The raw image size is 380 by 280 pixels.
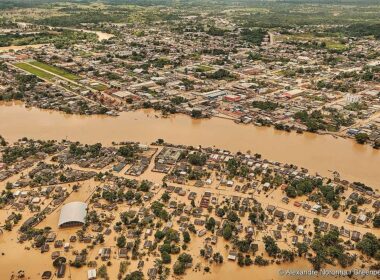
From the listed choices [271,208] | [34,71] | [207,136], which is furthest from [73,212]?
[34,71]

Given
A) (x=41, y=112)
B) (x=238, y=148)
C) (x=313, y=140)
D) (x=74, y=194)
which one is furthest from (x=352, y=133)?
(x=41, y=112)

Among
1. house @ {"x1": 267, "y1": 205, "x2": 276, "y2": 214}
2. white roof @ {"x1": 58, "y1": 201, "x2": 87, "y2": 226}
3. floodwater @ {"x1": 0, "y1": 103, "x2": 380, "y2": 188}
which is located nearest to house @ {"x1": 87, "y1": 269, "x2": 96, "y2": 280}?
white roof @ {"x1": 58, "y1": 201, "x2": 87, "y2": 226}

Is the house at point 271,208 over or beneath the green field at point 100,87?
beneath

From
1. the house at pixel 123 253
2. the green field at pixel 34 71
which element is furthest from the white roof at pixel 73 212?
the green field at pixel 34 71

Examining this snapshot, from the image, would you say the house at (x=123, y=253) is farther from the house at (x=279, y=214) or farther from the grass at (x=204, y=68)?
the grass at (x=204, y=68)

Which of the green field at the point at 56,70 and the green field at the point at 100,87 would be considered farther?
the green field at the point at 56,70

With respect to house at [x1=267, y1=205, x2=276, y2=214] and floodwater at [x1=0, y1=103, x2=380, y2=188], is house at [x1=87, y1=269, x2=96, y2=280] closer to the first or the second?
house at [x1=267, y1=205, x2=276, y2=214]
